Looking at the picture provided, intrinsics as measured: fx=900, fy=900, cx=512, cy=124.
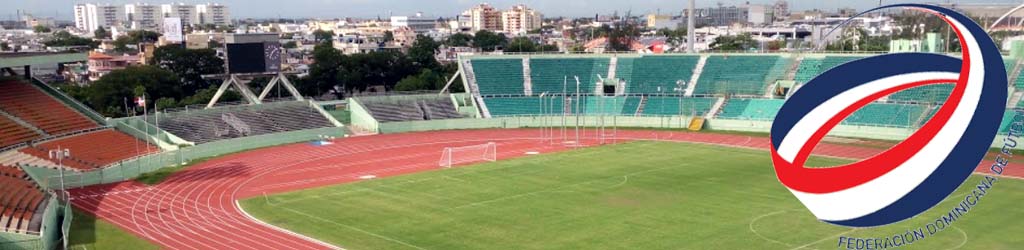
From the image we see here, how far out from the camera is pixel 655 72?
70062 millimetres

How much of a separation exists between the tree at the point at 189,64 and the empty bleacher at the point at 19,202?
50.1 metres

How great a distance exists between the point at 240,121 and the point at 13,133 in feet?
49.1

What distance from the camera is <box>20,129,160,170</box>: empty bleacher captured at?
42.8 metres

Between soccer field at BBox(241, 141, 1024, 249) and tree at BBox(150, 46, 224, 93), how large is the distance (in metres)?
51.7

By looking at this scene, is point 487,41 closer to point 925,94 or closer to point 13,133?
point 13,133

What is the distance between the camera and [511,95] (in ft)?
226

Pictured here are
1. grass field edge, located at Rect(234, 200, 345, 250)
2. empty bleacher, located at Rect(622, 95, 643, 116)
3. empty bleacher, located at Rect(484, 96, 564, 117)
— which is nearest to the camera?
grass field edge, located at Rect(234, 200, 345, 250)

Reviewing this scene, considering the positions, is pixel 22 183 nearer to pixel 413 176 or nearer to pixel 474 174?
pixel 413 176

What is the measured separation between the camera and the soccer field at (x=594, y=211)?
94.6ft

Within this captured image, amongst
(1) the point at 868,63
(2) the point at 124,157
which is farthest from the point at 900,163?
(2) the point at 124,157

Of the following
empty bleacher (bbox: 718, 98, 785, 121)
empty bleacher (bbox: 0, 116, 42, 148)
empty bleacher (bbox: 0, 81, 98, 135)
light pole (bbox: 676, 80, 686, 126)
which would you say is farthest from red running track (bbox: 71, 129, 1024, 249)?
empty bleacher (bbox: 0, 81, 98, 135)

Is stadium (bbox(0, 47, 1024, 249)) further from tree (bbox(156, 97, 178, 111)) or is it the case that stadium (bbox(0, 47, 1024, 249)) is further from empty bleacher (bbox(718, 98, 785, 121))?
tree (bbox(156, 97, 178, 111))

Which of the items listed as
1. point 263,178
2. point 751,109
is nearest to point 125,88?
point 263,178

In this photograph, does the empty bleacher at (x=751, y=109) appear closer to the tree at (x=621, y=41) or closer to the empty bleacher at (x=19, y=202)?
the empty bleacher at (x=19, y=202)
